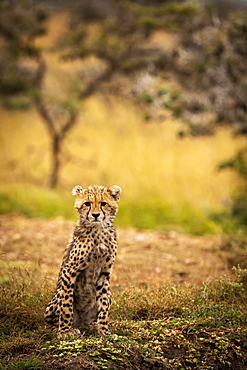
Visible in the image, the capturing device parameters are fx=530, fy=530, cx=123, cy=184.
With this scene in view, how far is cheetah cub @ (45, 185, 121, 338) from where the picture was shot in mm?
3375

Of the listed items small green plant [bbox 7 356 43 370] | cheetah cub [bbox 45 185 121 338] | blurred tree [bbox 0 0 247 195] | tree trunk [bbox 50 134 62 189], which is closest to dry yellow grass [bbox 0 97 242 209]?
tree trunk [bbox 50 134 62 189]

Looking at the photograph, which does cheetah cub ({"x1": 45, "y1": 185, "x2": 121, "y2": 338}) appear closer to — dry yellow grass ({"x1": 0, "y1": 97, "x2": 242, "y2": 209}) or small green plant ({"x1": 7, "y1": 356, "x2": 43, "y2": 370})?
small green plant ({"x1": 7, "y1": 356, "x2": 43, "y2": 370})

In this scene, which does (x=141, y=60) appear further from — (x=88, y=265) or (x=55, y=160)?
(x=88, y=265)

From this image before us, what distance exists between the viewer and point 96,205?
11.0 feet

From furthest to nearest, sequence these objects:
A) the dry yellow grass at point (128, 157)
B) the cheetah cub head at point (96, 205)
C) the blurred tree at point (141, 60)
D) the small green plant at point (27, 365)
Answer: the dry yellow grass at point (128, 157), the blurred tree at point (141, 60), the cheetah cub head at point (96, 205), the small green plant at point (27, 365)

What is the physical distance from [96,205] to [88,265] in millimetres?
419

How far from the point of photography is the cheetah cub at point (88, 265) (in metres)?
3.38

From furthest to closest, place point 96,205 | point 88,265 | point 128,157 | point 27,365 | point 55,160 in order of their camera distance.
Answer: point 128,157 < point 55,160 < point 88,265 < point 96,205 < point 27,365

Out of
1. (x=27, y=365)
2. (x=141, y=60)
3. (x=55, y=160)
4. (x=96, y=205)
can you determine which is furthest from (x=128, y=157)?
(x=27, y=365)

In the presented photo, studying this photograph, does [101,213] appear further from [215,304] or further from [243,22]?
[243,22]

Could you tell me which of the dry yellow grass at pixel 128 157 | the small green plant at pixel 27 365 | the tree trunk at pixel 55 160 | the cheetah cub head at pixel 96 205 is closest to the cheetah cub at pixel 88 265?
the cheetah cub head at pixel 96 205

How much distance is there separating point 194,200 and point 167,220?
41.4 inches

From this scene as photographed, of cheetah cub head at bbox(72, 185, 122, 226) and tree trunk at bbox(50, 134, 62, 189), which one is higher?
tree trunk at bbox(50, 134, 62, 189)

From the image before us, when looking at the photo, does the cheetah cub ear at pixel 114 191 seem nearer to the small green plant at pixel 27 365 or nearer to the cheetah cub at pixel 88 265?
the cheetah cub at pixel 88 265
